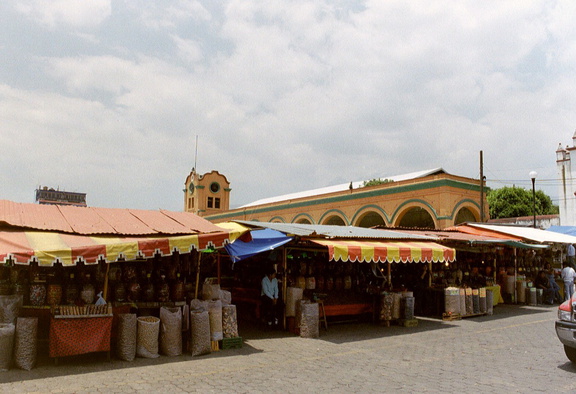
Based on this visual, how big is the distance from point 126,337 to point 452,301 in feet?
26.6

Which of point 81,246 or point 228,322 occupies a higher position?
point 81,246

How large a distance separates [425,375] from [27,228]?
6.25 meters

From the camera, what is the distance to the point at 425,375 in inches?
249

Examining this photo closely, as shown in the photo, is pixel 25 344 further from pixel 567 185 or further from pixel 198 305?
pixel 567 185

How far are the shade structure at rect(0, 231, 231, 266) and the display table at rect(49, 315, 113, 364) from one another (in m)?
0.86

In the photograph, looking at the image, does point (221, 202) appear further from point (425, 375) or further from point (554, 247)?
point (425, 375)

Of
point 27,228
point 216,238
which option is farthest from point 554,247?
point 27,228

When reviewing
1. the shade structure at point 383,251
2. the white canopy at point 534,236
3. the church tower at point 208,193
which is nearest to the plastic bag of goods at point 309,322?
the shade structure at point 383,251

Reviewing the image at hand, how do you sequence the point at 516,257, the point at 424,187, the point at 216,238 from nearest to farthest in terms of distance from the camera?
the point at 216,238 < the point at 516,257 < the point at 424,187

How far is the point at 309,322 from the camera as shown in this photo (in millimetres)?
8898

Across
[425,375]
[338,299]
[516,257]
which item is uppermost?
[516,257]

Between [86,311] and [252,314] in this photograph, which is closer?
[86,311]

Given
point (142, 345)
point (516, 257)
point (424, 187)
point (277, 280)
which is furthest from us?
point (424, 187)

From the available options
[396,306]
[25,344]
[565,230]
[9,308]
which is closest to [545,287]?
[565,230]
